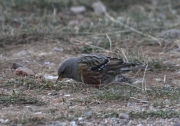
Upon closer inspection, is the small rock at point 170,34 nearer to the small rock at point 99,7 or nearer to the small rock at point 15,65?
the small rock at point 99,7

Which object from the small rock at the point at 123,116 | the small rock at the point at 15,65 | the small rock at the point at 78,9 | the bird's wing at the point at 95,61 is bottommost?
the small rock at the point at 123,116

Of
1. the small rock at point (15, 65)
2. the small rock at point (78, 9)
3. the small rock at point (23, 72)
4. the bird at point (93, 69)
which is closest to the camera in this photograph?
the bird at point (93, 69)

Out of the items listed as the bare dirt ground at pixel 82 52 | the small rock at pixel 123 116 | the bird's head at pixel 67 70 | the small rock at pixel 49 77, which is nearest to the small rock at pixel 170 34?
the bare dirt ground at pixel 82 52

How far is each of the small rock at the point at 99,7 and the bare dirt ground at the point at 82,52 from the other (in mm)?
135

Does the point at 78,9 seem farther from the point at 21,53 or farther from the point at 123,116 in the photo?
the point at 123,116

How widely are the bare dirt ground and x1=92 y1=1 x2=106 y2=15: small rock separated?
0.13m

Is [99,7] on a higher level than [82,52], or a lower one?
higher

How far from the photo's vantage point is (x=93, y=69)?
7.61 m

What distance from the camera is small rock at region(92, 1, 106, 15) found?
1233 centimetres

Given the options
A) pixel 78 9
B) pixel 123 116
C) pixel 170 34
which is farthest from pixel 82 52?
pixel 123 116

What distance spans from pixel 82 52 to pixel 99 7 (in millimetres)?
3310

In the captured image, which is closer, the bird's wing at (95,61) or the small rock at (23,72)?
the bird's wing at (95,61)

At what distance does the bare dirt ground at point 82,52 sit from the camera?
6055mm

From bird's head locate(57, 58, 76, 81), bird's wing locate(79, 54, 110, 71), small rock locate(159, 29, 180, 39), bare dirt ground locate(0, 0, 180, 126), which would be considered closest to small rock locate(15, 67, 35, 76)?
bare dirt ground locate(0, 0, 180, 126)
